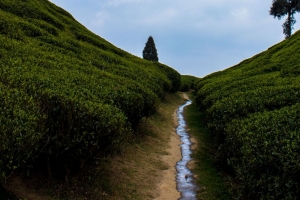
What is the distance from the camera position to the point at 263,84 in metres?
20.0

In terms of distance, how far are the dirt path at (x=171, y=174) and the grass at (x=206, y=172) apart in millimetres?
828

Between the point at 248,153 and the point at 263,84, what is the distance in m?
12.0

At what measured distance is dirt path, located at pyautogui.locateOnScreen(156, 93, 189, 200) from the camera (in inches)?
426

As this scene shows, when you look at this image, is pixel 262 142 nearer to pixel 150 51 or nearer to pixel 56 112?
pixel 56 112

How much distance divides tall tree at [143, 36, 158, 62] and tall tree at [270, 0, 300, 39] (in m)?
24.8

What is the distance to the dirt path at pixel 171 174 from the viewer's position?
35.5 feet

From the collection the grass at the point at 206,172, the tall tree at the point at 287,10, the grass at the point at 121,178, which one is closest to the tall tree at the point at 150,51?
the tall tree at the point at 287,10

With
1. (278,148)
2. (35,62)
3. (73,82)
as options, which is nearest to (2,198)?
(73,82)

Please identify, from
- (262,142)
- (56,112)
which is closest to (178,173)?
(262,142)

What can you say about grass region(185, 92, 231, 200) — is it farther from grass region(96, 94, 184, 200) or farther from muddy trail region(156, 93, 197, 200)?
grass region(96, 94, 184, 200)

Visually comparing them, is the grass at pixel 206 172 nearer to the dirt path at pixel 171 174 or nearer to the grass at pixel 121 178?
the dirt path at pixel 171 174

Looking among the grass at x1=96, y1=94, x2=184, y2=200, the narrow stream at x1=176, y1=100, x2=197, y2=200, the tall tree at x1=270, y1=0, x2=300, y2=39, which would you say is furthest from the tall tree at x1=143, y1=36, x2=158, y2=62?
the grass at x1=96, y1=94, x2=184, y2=200

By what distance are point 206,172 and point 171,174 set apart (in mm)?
1397

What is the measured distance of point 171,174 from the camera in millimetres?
12852
